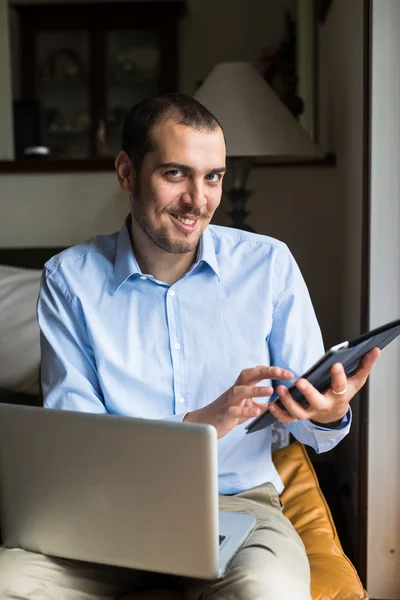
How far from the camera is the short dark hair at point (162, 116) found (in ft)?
4.06

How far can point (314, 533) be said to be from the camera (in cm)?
138

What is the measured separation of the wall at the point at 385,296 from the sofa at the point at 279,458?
173 mm

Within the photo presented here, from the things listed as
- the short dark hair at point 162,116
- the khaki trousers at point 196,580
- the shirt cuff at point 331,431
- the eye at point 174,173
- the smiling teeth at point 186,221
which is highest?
the short dark hair at point 162,116

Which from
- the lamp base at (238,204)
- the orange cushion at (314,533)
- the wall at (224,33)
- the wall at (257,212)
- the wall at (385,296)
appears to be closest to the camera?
the orange cushion at (314,533)

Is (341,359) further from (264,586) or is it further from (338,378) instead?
(264,586)

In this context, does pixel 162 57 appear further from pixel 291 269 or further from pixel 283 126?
pixel 291 269

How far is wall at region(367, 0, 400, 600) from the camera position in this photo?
1.55 metres

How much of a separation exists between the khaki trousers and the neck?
419 millimetres

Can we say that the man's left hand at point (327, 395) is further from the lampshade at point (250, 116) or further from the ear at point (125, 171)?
the lampshade at point (250, 116)

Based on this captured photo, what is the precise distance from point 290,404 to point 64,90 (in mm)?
3960

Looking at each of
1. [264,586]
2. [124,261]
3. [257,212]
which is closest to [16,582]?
[264,586]

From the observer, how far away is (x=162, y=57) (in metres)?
4.42

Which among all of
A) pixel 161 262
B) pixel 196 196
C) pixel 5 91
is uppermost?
pixel 5 91

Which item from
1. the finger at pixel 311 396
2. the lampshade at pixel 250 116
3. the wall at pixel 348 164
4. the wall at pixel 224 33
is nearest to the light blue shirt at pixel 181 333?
the finger at pixel 311 396
